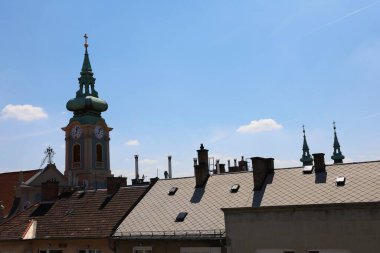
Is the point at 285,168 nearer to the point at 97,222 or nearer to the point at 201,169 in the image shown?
the point at 201,169

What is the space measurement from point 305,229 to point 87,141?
6062cm

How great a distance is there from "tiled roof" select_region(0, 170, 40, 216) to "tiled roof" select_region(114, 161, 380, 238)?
42.4 metres

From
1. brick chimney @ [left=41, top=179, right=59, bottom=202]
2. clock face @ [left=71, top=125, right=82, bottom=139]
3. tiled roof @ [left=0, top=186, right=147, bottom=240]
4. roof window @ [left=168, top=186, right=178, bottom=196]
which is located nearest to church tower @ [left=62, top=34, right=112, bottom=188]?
clock face @ [left=71, top=125, right=82, bottom=139]

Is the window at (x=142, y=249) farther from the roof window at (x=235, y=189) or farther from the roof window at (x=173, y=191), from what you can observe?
the roof window at (x=235, y=189)

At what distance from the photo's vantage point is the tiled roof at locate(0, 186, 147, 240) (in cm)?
3788

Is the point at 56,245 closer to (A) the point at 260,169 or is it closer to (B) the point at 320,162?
(A) the point at 260,169

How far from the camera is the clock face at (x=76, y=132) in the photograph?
277 ft

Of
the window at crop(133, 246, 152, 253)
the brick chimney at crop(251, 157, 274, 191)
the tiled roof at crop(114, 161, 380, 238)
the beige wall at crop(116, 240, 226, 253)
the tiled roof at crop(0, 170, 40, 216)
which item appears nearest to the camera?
the tiled roof at crop(114, 161, 380, 238)

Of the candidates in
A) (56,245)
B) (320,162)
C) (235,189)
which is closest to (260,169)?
(235,189)

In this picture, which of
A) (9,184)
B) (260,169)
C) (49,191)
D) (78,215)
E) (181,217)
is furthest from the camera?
(9,184)

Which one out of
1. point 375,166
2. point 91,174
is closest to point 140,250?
point 375,166

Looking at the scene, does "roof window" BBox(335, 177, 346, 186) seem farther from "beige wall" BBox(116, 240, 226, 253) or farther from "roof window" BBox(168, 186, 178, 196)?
"roof window" BBox(168, 186, 178, 196)

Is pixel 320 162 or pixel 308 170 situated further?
pixel 308 170

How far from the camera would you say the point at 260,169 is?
33.3 meters
